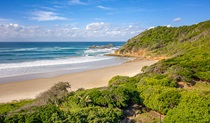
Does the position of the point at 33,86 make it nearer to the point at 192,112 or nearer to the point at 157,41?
the point at 192,112

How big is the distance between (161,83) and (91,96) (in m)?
6.16

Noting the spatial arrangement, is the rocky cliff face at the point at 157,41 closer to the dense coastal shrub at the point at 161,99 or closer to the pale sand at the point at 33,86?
the pale sand at the point at 33,86

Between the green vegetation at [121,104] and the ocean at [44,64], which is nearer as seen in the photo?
the green vegetation at [121,104]

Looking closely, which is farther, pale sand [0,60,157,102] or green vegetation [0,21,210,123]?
A: pale sand [0,60,157,102]

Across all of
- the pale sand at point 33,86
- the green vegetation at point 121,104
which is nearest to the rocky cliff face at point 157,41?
the pale sand at point 33,86

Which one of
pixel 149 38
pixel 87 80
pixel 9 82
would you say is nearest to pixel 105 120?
pixel 87 80

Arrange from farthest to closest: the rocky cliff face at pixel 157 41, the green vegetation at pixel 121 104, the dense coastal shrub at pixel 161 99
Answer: the rocky cliff face at pixel 157 41
the dense coastal shrub at pixel 161 99
the green vegetation at pixel 121 104

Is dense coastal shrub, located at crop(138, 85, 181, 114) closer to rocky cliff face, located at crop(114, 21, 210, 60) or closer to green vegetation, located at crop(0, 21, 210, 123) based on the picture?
green vegetation, located at crop(0, 21, 210, 123)

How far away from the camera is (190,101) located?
1012 cm

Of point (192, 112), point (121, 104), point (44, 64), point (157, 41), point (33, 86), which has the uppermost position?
point (157, 41)

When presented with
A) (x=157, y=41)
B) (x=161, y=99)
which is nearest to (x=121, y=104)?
(x=161, y=99)

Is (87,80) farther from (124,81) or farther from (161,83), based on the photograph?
(161,83)

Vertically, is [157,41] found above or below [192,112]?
above

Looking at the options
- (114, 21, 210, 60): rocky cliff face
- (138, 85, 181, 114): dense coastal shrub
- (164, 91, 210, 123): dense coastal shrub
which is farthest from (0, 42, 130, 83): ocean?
(164, 91, 210, 123): dense coastal shrub
